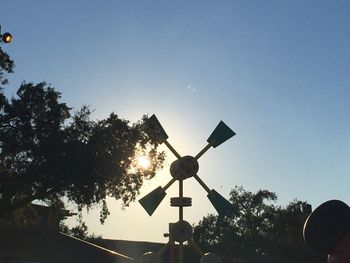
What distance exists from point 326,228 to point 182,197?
21.3 feet

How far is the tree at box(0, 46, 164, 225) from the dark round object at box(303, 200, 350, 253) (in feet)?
71.1

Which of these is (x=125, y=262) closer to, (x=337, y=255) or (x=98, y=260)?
(x=98, y=260)

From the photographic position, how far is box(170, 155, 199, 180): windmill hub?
1070 cm

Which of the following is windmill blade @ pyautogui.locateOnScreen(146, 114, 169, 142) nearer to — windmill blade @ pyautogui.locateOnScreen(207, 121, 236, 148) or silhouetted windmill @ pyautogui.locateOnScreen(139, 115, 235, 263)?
silhouetted windmill @ pyautogui.locateOnScreen(139, 115, 235, 263)

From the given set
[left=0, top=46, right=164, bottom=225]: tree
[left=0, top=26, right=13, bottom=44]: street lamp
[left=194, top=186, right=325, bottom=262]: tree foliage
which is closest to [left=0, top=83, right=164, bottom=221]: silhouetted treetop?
[left=0, top=46, right=164, bottom=225]: tree

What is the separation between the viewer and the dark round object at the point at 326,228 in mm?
3943

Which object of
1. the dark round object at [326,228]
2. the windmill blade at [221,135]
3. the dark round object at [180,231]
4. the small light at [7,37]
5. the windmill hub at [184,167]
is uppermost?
the small light at [7,37]

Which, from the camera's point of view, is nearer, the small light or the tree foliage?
the small light

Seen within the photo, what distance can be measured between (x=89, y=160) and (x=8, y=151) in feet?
11.8

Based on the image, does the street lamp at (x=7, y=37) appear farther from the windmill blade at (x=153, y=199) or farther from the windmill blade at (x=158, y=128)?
the windmill blade at (x=153, y=199)

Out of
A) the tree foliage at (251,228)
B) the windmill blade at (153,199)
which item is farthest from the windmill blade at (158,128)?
the tree foliage at (251,228)

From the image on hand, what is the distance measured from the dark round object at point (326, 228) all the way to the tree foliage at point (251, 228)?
2178 inches

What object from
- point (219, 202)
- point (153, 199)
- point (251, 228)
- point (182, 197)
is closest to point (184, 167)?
point (182, 197)

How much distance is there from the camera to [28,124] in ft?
83.6
